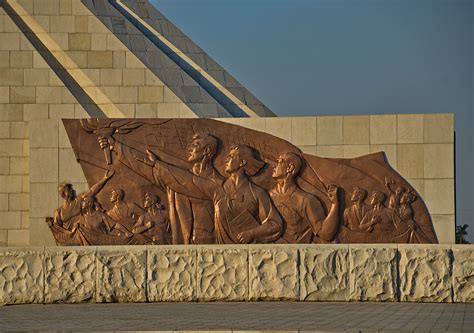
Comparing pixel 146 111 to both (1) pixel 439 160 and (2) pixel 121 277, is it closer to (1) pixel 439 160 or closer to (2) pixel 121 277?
(2) pixel 121 277

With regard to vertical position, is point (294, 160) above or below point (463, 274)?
above

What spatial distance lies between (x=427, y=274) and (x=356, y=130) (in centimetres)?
245

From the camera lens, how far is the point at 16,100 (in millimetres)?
18125

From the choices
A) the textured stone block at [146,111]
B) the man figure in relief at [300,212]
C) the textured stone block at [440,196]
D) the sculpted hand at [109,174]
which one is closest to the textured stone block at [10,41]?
the textured stone block at [146,111]

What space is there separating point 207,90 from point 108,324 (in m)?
7.83

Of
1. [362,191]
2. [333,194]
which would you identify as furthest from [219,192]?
[362,191]

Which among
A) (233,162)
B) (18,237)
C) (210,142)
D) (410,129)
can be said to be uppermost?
(410,129)

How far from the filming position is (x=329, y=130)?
1664 centimetres

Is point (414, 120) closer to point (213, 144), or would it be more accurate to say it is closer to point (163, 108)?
point (213, 144)

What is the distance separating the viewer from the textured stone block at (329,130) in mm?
16594

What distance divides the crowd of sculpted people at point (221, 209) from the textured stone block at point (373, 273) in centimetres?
52

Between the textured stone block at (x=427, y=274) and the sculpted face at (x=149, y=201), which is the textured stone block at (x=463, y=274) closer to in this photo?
the textured stone block at (x=427, y=274)

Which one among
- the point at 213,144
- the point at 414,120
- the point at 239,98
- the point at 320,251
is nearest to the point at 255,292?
the point at 320,251

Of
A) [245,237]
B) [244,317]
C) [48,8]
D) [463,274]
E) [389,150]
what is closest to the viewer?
[244,317]
